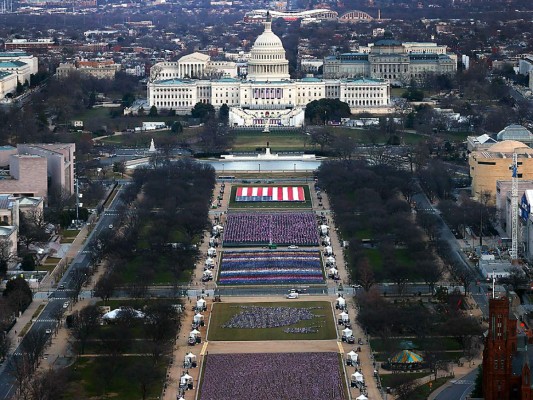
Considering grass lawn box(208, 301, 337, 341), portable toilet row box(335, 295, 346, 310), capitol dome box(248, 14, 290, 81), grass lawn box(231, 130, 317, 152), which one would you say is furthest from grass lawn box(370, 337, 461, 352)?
capitol dome box(248, 14, 290, 81)

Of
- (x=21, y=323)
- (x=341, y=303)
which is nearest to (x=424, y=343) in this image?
(x=341, y=303)

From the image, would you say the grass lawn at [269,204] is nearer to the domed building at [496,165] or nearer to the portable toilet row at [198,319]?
the domed building at [496,165]

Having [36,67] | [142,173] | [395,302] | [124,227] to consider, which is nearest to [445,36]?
[36,67]

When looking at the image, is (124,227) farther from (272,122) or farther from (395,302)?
(272,122)

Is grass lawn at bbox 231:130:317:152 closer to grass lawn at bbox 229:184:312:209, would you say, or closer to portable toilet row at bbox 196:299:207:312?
grass lawn at bbox 229:184:312:209

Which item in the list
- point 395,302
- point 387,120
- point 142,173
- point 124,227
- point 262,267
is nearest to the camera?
point 395,302

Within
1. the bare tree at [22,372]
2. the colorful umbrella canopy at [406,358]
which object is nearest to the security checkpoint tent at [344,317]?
the colorful umbrella canopy at [406,358]
